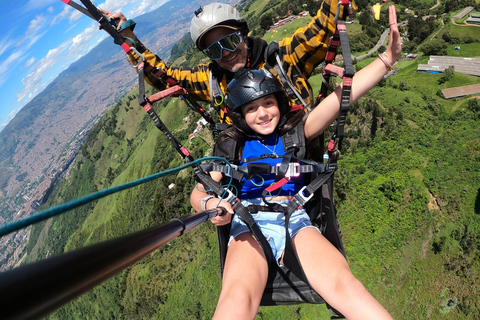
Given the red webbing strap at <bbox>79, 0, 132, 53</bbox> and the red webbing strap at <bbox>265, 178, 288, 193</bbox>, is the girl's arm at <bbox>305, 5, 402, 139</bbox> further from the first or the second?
the red webbing strap at <bbox>79, 0, 132, 53</bbox>

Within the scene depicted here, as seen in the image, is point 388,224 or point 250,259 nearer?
point 250,259

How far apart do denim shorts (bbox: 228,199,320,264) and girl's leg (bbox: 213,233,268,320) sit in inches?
6.3

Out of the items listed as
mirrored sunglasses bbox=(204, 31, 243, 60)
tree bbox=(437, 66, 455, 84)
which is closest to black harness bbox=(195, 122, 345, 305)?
mirrored sunglasses bbox=(204, 31, 243, 60)

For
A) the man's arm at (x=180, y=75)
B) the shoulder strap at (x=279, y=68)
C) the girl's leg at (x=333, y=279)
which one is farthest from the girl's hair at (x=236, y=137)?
the girl's leg at (x=333, y=279)

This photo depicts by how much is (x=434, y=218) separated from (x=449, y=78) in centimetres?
2459

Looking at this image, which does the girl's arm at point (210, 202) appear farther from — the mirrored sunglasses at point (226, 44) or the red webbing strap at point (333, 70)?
the red webbing strap at point (333, 70)

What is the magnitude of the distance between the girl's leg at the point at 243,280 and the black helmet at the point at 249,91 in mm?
1621

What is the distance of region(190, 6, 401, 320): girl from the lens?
8.58 ft

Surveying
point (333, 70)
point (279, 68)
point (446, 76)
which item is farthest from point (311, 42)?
point (446, 76)

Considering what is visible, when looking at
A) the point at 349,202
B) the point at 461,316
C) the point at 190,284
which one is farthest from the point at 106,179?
the point at 461,316

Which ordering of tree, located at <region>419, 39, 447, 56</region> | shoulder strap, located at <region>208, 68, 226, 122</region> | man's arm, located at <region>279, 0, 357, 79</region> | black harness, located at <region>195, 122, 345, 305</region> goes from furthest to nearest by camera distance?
tree, located at <region>419, 39, 447, 56</region>
shoulder strap, located at <region>208, 68, 226, 122</region>
man's arm, located at <region>279, 0, 357, 79</region>
black harness, located at <region>195, 122, 345, 305</region>

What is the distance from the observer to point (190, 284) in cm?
2619

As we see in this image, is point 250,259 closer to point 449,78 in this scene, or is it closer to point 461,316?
point 461,316

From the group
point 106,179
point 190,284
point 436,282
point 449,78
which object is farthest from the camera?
point 106,179
